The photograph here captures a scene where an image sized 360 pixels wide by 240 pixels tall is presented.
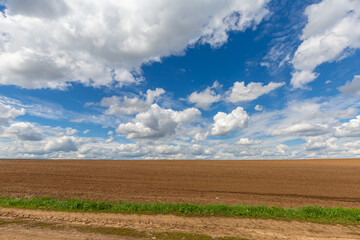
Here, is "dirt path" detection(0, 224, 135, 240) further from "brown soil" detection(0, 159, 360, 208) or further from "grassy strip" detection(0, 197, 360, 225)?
"brown soil" detection(0, 159, 360, 208)

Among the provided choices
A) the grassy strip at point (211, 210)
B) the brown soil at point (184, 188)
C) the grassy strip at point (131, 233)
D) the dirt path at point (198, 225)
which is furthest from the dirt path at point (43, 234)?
the brown soil at point (184, 188)

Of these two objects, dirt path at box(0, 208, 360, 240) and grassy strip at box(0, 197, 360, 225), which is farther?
grassy strip at box(0, 197, 360, 225)

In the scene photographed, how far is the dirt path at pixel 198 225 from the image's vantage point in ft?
26.0

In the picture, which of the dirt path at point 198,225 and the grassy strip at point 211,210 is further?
the grassy strip at point 211,210

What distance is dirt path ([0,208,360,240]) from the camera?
793cm

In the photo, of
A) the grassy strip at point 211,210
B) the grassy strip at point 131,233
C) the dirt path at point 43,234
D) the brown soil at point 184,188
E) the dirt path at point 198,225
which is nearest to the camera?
the dirt path at point 43,234

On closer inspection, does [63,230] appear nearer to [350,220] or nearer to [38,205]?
[38,205]

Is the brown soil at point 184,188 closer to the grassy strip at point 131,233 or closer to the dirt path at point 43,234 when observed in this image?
the grassy strip at point 131,233

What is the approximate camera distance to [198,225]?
8758 millimetres

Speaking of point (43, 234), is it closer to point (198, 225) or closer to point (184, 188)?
point (198, 225)

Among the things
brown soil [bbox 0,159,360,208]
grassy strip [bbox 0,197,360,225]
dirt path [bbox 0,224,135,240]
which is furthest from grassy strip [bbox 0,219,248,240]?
brown soil [bbox 0,159,360,208]

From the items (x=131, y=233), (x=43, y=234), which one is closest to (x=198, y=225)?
(x=131, y=233)

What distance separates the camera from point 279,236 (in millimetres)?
7809

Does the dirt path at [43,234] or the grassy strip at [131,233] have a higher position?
the dirt path at [43,234]
